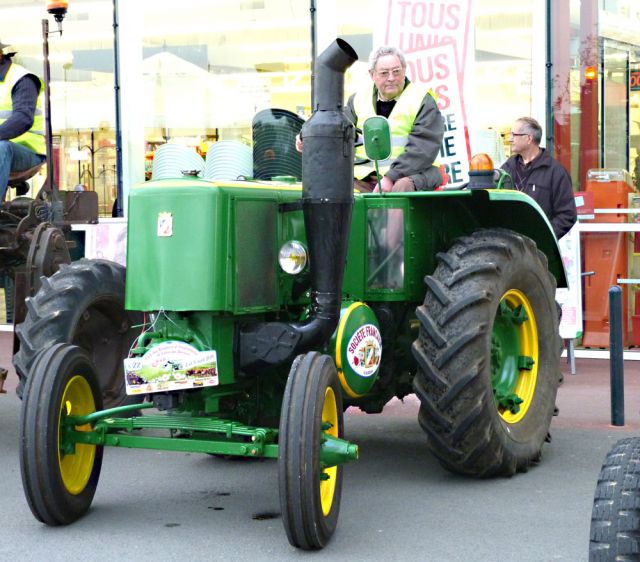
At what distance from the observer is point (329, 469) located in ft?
16.9

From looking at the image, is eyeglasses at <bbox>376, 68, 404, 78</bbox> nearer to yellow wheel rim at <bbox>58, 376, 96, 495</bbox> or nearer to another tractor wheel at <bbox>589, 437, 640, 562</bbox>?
yellow wheel rim at <bbox>58, 376, 96, 495</bbox>

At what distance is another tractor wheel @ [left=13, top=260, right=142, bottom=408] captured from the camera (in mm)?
6137

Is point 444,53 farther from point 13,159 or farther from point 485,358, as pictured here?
point 485,358

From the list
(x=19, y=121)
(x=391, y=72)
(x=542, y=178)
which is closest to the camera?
(x=391, y=72)

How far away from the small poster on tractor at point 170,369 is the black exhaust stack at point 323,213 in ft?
1.08

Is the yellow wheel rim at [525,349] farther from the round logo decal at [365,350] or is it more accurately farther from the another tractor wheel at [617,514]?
the another tractor wheel at [617,514]

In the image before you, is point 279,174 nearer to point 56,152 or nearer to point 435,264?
point 435,264

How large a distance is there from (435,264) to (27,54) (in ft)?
32.0

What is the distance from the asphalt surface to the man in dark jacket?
1.92 metres

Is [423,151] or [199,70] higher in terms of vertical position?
[199,70]

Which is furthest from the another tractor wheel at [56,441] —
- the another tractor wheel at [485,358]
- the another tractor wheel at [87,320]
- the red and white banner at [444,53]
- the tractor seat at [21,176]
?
the red and white banner at [444,53]

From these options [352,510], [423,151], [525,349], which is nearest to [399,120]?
[423,151]

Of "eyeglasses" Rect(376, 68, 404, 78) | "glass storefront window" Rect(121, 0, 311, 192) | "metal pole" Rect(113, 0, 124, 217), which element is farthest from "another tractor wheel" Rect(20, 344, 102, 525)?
"metal pole" Rect(113, 0, 124, 217)

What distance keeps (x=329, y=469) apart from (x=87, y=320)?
2007 mm
